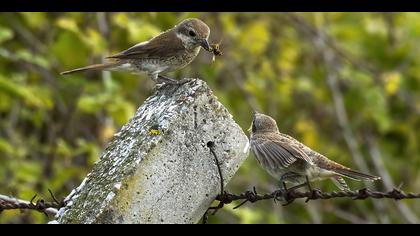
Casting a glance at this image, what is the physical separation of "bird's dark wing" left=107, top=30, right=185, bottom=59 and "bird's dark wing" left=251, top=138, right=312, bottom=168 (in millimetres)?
980

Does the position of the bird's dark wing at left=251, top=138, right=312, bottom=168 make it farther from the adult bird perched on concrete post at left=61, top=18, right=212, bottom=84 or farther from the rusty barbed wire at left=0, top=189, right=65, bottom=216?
the rusty barbed wire at left=0, top=189, right=65, bottom=216

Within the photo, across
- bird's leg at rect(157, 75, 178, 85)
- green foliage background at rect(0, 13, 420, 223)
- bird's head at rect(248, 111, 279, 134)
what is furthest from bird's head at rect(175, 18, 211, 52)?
green foliage background at rect(0, 13, 420, 223)

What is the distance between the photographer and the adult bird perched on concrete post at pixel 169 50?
5152mm

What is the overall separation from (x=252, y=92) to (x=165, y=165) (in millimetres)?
6353

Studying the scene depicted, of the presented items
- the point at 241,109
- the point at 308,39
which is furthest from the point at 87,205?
the point at 308,39

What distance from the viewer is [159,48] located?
5.24 meters

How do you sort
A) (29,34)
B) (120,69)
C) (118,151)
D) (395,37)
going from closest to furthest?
(118,151) < (120,69) < (29,34) < (395,37)

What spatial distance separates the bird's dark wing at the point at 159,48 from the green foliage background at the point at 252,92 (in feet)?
5.28

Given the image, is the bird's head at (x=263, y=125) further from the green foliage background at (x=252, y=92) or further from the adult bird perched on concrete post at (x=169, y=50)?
the green foliage background at (x=252, y=92)

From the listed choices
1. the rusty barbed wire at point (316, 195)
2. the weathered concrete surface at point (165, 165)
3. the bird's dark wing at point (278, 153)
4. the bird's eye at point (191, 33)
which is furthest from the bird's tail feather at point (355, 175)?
the bird's eye at point (191, 33)

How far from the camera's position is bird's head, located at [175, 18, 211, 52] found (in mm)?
5113
